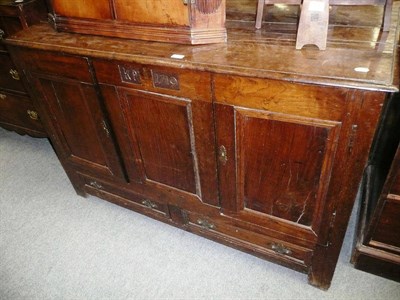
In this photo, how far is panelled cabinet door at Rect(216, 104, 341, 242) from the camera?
98 centimetres

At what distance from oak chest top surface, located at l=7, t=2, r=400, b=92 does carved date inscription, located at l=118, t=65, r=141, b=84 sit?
52 millimetres

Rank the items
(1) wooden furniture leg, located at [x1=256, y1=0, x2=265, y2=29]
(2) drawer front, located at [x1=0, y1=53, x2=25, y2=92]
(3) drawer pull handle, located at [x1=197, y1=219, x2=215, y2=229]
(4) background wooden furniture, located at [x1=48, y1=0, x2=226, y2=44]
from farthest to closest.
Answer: (2) drawer front, located at [x1=0, y1=53, x2=25, y2=92], (3) drawer pull handle, located at [x1=197, y1=219, x2=215, y2=229], (1) wooden furniture leg, located at [x1=256, y1=0, x2=265, y2=29], (4) background wooden furniture, located at [x1=48, y1=0, x2=226, y2=44]

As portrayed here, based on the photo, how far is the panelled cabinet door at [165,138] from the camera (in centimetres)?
116

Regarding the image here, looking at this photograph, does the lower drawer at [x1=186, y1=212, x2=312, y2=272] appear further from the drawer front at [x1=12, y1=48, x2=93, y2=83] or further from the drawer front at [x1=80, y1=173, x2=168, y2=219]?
the drawer front at [x1=12, y1=48, x2=93, y2=83]

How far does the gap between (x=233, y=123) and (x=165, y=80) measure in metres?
0.29

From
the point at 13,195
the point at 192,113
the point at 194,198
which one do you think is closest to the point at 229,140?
the point at 192,113

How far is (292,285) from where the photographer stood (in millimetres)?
1419

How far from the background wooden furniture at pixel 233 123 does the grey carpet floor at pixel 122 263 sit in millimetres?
120

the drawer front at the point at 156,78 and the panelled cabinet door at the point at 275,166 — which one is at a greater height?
the drawer front at the point at 156,78

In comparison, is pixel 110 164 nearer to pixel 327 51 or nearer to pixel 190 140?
pixel 190 140

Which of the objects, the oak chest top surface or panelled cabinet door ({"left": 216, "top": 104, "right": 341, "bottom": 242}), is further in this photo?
panelled cabinet door ({"left": 216, "top": 104, "right": 341, "bottom": 242})

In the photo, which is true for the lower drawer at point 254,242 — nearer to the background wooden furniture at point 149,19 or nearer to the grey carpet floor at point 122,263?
the grey carpet floor at point 122,263

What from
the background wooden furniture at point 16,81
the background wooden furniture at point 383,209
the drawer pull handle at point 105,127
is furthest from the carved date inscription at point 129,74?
the background wooden furniture at point 383,209

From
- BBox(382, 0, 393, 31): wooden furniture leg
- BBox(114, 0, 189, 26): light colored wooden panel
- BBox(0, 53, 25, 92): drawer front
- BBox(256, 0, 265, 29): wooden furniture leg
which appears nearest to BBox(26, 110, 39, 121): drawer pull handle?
BBox(0, 53, 25, 92): drawer front
